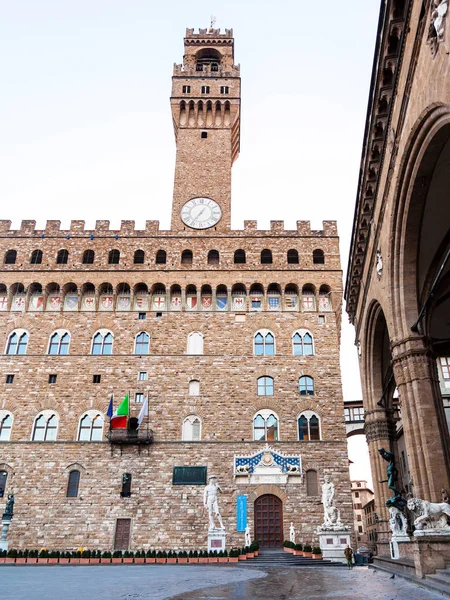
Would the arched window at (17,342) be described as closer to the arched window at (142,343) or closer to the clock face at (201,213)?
the arched window at (142,343)

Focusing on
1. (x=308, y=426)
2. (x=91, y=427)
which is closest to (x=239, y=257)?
(x=308, y=426)

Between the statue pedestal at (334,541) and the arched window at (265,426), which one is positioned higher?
the arched window at (265,426)

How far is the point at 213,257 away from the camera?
1184 inches

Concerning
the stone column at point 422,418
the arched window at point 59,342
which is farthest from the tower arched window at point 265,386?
the stone column at point 422,418

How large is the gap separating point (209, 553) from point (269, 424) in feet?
24.4

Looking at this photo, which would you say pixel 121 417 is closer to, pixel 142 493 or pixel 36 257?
pixel 142 493

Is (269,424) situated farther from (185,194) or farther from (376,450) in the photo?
(185,194)

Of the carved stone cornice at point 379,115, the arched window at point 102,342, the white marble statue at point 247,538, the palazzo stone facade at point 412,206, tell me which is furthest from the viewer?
the arched window at point 102,342

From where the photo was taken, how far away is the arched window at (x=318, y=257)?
29641 millimetres

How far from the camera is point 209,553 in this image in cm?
2005

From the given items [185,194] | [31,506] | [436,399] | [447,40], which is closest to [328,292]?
[185,194]

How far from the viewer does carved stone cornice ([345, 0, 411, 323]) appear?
11008 millimetres

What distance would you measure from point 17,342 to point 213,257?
1207cm

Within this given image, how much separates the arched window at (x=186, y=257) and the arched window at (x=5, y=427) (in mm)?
12614
